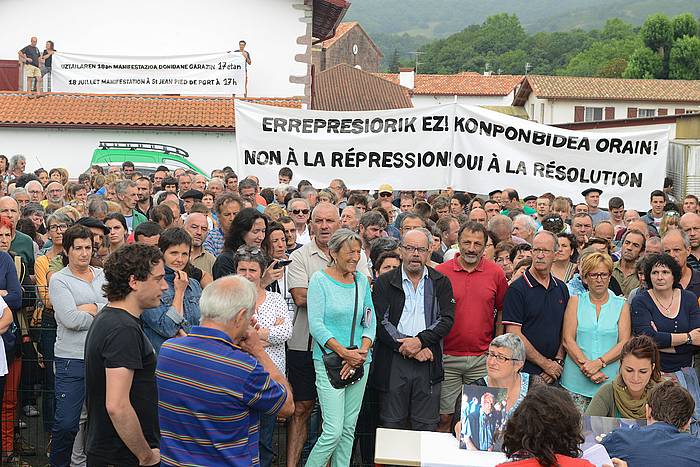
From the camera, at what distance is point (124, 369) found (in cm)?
507

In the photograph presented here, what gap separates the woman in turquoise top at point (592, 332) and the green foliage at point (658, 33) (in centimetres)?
9181

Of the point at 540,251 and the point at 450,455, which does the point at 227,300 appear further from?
the point at 540,251

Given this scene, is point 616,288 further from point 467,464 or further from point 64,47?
point 64,47

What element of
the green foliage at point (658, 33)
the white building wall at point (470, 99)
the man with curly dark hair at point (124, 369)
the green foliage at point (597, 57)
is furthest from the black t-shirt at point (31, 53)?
the green foliage at point (597, 57)

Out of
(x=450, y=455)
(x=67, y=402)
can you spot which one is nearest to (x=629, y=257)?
(x=450, y=455)

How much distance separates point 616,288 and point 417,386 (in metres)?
2.03

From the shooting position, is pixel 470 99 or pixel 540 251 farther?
pixel 470 99

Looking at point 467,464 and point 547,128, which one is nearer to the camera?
point 467,464

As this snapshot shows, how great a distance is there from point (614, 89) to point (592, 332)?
71.7m

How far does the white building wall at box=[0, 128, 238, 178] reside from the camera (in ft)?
91.5

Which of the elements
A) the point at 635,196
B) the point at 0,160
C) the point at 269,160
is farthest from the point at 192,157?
the point at 635,196

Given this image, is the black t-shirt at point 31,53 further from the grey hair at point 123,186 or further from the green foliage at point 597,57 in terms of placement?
the green foliage at point 597,57

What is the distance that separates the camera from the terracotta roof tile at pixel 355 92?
5406cm

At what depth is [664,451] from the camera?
202 inches
